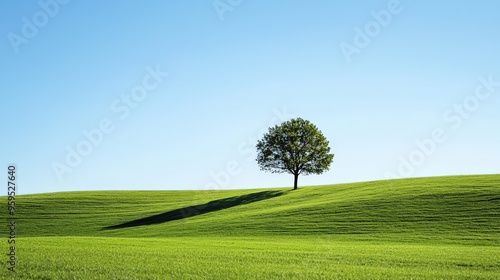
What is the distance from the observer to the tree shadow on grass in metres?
58.8

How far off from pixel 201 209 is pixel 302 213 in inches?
709

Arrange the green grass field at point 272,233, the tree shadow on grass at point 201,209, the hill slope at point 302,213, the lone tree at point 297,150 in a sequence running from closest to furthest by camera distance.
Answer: the green grass field at point 272,233 → the hill slope at point 302,213 → the tree shadow on grass at point 201,209 → the lone tree at point 297,150

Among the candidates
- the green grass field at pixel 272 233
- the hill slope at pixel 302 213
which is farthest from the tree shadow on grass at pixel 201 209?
the green grass field at pixel 272 233

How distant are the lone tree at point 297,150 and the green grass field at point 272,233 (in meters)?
3.97

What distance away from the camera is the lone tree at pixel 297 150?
76375 millimetres

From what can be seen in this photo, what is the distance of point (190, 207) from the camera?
223 feet

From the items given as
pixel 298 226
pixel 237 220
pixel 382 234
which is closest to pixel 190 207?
pixel 237 220

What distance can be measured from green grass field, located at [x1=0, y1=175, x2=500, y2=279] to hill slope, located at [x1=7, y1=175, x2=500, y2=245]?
134mm

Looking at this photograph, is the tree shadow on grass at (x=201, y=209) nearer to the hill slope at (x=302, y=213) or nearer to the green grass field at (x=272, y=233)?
the hill slope at (x=302, y=213)

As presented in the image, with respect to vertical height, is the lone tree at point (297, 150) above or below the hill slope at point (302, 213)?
above

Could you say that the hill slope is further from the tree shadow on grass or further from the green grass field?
the green grass field

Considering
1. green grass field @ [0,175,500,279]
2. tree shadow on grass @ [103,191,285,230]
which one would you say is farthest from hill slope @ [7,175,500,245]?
green grass field @ [0,175,500,279]

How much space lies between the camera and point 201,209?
66250 millimetres

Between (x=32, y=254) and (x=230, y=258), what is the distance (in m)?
8.60
